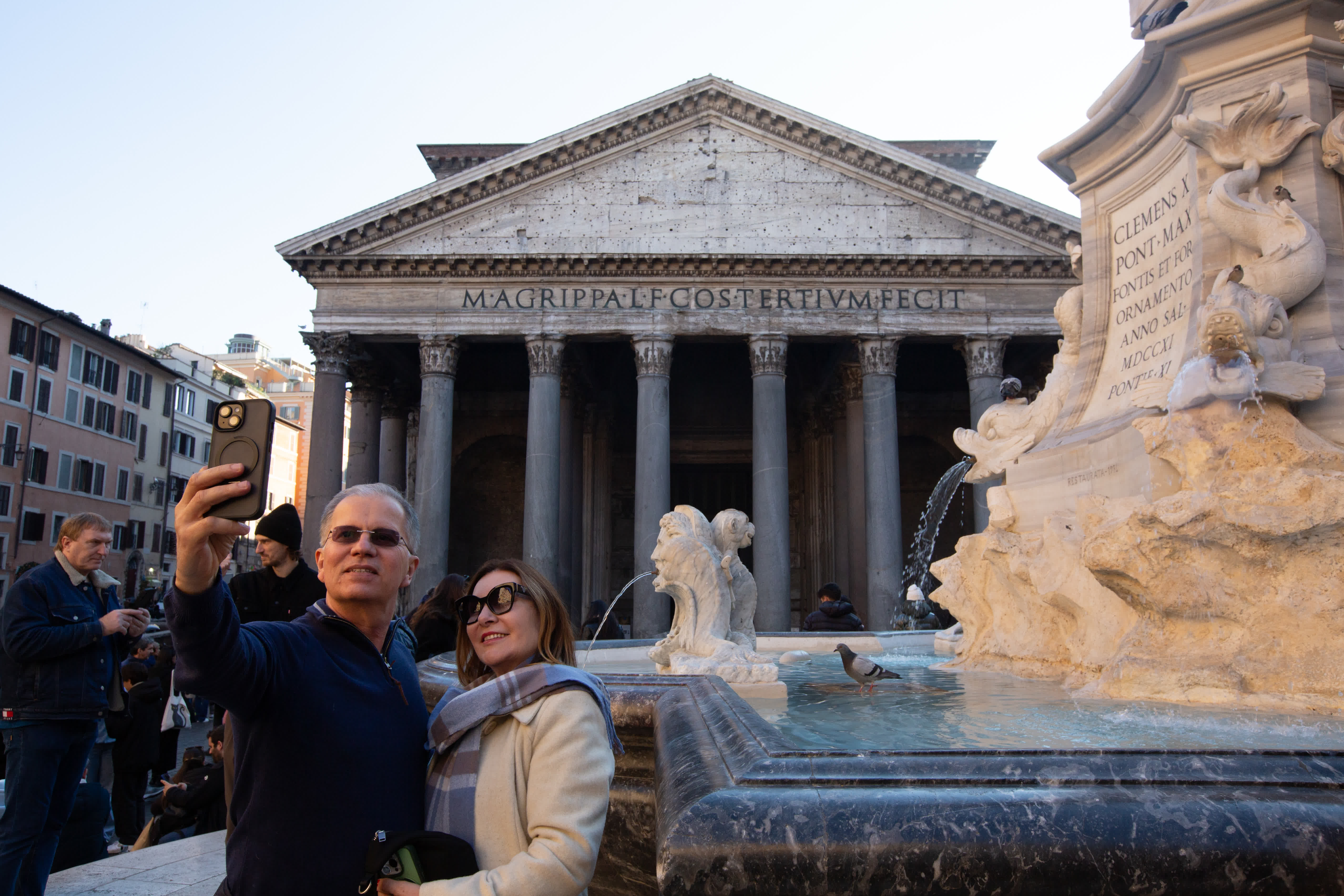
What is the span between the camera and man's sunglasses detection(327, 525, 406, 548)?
168 cm

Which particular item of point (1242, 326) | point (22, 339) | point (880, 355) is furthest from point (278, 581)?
point (22, 339)

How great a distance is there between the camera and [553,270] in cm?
2023

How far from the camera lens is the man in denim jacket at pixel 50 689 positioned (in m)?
3.13

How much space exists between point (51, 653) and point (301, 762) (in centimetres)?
246

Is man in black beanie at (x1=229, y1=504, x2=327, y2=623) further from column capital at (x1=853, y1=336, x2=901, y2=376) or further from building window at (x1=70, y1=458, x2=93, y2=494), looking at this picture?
building window at (x1=70, y1=458, x2=93, y2=494)

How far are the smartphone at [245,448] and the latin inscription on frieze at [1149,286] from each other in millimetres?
3922

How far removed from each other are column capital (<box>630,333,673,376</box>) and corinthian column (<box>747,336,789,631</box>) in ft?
6.08

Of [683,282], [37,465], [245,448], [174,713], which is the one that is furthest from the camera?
[37,465]

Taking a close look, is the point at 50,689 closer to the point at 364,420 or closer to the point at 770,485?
the point at 770,485

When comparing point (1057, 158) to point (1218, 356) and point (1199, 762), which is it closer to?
point (1218, 356)

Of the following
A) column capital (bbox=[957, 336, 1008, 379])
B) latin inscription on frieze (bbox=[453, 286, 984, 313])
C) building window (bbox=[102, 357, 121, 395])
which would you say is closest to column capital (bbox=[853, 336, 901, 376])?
latin inscription on frieze (bbox=[453, 286, 984, 313])

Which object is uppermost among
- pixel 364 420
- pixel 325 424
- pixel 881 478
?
pixel 364 420

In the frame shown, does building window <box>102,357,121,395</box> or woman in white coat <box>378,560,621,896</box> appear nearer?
woman in white coat <box>378,560,621,896</box>

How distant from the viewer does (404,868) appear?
1.36 m
